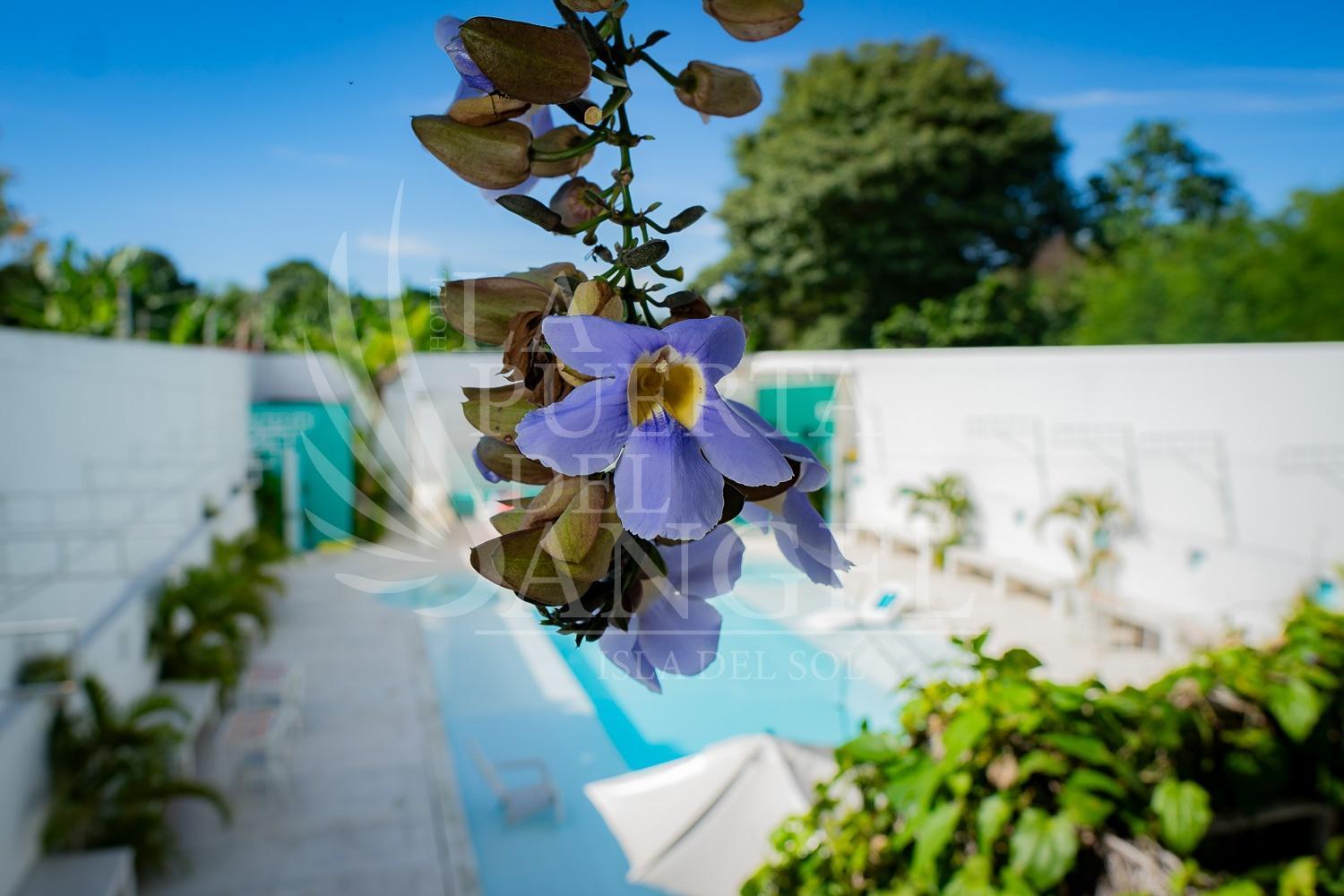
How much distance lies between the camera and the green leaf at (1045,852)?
1000 millimetres

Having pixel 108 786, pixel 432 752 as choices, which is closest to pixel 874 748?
pixel 108 786

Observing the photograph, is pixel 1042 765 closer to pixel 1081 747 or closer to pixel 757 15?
pixel 1081 747

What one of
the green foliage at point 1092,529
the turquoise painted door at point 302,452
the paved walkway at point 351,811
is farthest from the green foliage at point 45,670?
the green foliage at point 1092,529

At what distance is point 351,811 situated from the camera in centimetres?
369

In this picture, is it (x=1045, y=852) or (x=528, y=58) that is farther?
(x=1045, y=852)

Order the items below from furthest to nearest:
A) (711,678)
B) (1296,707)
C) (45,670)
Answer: (45,670)
(1296,707)
(711,678)

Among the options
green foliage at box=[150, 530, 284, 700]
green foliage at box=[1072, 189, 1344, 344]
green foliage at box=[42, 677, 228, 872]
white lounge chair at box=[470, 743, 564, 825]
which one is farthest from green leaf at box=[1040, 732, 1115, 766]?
green foliage at box=[1072, 189, 1344, 344]

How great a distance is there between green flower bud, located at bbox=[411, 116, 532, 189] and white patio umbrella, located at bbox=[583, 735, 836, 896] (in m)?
1.97

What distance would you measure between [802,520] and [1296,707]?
1335 mm

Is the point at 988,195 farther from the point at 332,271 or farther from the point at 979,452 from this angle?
the point at 332,271

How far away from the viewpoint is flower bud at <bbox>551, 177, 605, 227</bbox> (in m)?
0.30

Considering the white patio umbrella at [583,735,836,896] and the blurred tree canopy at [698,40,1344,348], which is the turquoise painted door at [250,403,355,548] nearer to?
the blurred tree canopy at [698,40,1344,348]

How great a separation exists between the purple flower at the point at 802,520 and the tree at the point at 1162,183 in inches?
529

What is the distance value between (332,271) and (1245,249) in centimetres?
1087
